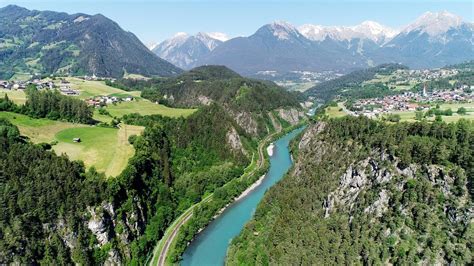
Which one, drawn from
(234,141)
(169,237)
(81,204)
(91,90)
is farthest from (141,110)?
(81,204)

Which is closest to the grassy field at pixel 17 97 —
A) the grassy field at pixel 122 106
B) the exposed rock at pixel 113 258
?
the grassy field at pixel 122 106

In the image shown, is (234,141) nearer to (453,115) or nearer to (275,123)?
(453,115)

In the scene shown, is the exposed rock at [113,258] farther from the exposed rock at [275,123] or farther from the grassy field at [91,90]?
the exposed rock at [275,123]

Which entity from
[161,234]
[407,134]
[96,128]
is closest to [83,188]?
[161,234]

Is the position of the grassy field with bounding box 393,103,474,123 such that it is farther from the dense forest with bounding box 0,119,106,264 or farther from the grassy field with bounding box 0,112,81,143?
the grassy field with bounding box 0,112,81,143

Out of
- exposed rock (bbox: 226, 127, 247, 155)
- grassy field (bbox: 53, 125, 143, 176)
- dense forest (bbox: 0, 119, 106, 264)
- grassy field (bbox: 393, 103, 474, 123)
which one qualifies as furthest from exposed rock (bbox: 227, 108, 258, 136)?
dense forest (bbox: 0, 119, 106, 264)

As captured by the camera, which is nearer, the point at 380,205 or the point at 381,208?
the point at 381,208
